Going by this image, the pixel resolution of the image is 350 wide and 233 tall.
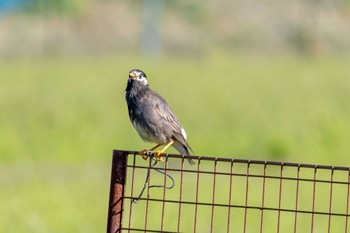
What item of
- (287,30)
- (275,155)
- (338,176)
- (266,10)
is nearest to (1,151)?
(275,155)

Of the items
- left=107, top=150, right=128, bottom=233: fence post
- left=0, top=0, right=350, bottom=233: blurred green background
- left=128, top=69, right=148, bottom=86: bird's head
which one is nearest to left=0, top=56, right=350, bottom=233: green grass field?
left=0, top=0, right=350, bottom=233: blurred green background

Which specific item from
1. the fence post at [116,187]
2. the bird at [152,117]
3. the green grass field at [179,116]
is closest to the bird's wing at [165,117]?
the bird at [152,117]

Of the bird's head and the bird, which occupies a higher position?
the bird's head

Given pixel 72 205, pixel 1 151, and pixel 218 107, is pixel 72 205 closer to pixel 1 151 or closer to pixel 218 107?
pixel 1 151

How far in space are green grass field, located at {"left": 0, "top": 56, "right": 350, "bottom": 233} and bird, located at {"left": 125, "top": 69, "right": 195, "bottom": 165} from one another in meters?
8.01

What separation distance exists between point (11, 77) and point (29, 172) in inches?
288

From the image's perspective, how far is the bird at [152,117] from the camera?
659cm

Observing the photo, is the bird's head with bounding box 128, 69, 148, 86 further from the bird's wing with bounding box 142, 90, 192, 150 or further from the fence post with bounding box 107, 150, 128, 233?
the fence post with bounding box 107, 150, 128, 233

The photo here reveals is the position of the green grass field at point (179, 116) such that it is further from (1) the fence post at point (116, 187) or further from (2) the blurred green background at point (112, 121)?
(1) the fence post at point (116, 187)

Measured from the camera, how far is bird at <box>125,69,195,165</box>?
21.6 ft

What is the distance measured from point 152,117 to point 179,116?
1335cm

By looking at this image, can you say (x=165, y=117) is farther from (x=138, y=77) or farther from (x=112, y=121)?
(x=112, y=121)

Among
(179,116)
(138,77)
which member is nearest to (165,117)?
(138,77)

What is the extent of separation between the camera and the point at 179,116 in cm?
2000
